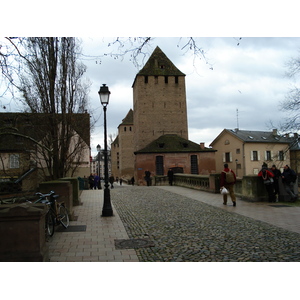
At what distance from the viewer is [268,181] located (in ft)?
45.0

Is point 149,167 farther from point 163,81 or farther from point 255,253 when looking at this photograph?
point 255,253

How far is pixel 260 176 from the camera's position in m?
14.1

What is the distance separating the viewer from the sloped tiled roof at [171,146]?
167ft

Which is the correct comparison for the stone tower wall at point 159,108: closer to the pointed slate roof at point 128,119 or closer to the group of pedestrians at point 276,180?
the pointed slate roof at point 128,119

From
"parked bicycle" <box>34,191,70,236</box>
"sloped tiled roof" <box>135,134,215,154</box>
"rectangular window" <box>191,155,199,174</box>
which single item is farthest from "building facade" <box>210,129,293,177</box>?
"parked bicycle" <box>34,191,70,236</box>

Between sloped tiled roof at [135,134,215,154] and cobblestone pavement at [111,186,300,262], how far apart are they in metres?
39.4

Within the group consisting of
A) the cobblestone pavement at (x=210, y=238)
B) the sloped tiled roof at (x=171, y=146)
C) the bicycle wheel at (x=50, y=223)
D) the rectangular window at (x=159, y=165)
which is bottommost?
the cobblestone pavement at (x=210, y=238)

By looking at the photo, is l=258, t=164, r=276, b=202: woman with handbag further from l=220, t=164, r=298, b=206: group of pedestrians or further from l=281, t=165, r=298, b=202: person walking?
l=281, t=165, r=298, b=202: person walking

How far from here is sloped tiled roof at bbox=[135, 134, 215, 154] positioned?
50.9 metres

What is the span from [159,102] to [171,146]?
31.0 ft

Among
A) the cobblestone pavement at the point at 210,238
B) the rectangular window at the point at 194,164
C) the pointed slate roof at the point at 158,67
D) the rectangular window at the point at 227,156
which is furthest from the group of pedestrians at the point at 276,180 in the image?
the rectangular window at the point at 227,156

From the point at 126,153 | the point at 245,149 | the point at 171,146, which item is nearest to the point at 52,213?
the point at 171,146

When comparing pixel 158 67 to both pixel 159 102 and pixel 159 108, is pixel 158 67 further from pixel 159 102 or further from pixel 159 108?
pixel 159 108

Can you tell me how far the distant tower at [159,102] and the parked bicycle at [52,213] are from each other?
1889 inches
